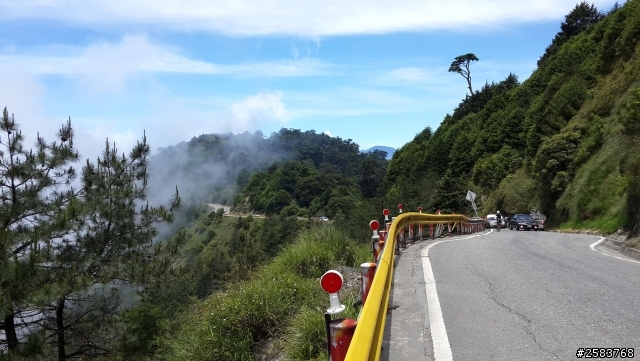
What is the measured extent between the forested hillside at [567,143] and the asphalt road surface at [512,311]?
14309 mm

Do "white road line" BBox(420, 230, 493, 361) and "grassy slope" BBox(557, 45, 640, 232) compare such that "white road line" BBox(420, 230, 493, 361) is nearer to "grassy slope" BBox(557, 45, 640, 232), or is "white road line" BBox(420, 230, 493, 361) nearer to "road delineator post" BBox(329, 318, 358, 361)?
"road delineator post" BBox(329, 318, 358, 361)

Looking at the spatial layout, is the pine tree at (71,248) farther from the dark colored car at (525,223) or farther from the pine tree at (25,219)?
the dark colored car at (525,223)

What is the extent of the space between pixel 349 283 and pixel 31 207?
32.9 ft

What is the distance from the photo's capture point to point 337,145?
19038cm

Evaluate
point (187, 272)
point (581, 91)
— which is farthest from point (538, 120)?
point (187, 272)

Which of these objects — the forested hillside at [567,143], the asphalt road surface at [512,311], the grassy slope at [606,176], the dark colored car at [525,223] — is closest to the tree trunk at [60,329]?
the asphalt road surface at [512,311]

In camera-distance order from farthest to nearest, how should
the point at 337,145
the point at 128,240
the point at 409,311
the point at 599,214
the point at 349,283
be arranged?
1. the point at 337,145
2. the point at 599,214
3. the point at 128,240
4. the point at 349,283
5. the point at 409,311

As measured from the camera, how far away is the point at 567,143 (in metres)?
43.9

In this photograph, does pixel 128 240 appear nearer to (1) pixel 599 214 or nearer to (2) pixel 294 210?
(1) pixel 599 214

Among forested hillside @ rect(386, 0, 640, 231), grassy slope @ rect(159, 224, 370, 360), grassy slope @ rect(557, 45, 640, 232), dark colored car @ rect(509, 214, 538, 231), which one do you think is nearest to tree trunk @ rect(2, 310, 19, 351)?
grassy slope @ rect(159, 224, 370, 360)

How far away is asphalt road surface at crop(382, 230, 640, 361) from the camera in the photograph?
5.02 meters

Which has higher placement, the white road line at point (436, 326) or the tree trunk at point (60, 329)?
the white road line at point (436, 326)

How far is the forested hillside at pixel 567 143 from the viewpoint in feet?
101

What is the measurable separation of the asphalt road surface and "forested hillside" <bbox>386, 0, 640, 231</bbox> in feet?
46.9
